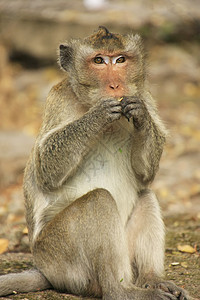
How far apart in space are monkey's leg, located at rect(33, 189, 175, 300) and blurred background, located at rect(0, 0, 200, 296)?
363cm

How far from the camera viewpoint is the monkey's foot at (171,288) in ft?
16.8

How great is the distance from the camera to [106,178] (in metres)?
5.59

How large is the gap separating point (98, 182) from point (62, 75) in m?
7.06

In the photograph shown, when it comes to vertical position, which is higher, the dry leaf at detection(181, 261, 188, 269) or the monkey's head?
the monkey's head

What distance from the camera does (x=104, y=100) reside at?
16.7 feet

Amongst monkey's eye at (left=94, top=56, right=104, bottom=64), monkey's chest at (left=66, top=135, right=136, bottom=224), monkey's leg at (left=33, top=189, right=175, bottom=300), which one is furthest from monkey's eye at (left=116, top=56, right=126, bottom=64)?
monkey's leg at (left=33, top=189, right=175, bottom=300)

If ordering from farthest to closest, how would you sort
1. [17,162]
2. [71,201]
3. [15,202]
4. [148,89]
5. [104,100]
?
[17,162], [15,202], [148,89], [71,201], [104,100]

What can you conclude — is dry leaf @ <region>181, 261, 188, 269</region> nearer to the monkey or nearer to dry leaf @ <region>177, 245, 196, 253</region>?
dry leaf @ <region>177, 245, 196, 253</region>

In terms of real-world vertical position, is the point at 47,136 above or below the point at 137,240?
above

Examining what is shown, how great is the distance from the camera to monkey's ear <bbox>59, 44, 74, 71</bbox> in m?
5.79

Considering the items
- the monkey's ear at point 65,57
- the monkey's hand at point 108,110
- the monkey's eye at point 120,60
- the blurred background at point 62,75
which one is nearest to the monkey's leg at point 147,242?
the monkey's hand at point 108,110

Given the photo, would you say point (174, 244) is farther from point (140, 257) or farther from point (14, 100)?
point (14, 100)

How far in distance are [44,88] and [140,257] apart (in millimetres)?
11681

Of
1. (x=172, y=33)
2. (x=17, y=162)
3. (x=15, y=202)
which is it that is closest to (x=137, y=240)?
(x=15, y=202)
